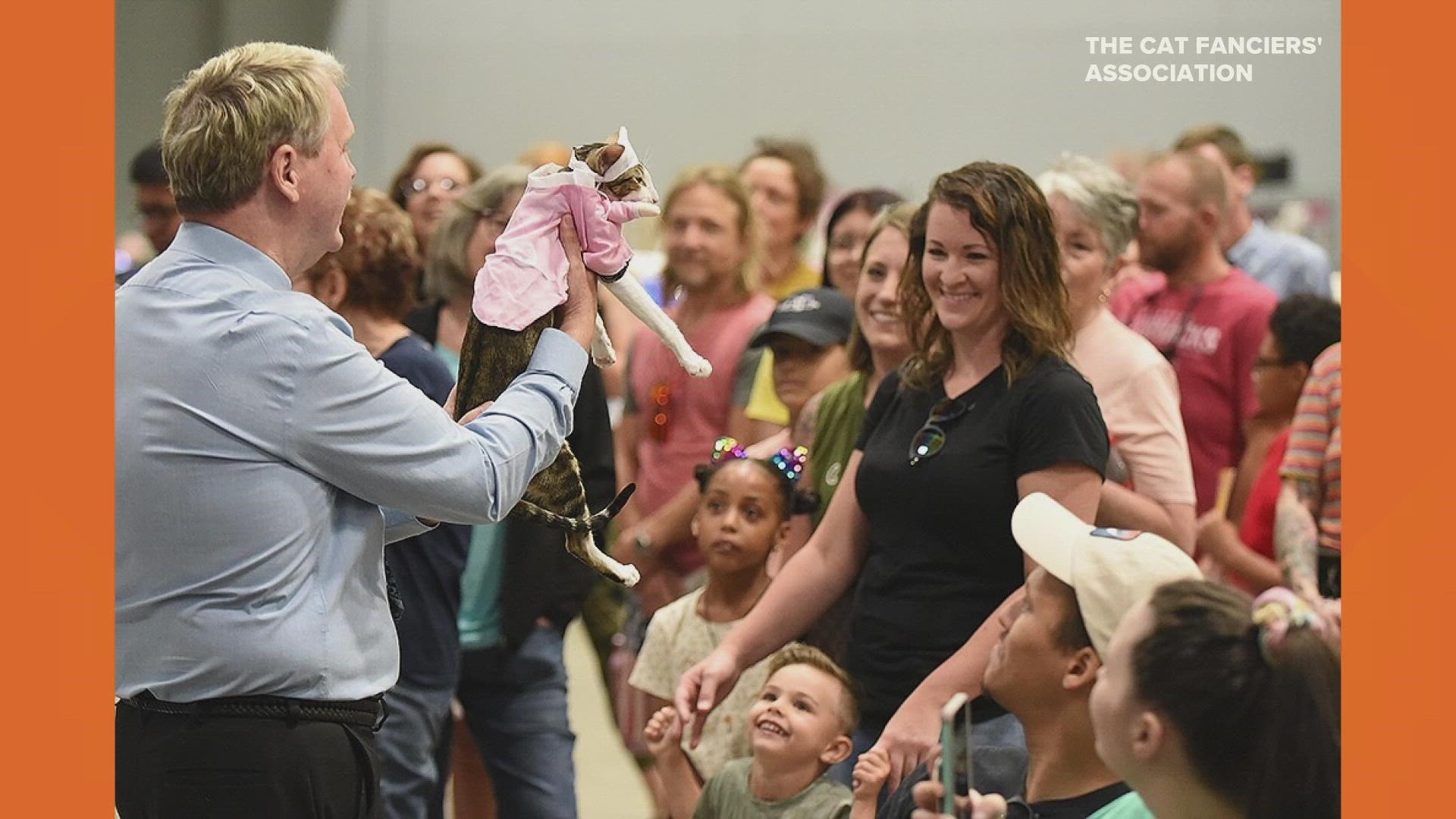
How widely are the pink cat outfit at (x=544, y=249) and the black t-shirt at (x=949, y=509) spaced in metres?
0.68

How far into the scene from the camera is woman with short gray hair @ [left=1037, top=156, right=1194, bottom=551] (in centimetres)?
312

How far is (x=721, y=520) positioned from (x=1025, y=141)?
85cm

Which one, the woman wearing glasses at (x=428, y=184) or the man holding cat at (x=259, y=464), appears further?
the woman wearing glasses at (x=428, y=184)

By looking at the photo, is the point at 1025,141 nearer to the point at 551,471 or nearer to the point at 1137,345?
the point at 1137,345

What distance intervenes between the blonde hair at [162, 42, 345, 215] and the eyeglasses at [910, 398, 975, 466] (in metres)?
1.01

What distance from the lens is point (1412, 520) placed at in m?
2.19

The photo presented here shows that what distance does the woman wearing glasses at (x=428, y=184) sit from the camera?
4320 millimetres

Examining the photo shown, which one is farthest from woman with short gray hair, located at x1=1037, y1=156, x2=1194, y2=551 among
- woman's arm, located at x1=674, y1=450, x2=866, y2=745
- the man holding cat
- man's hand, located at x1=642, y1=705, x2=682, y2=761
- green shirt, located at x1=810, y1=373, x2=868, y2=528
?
the man holding cat

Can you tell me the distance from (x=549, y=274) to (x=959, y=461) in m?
0.75

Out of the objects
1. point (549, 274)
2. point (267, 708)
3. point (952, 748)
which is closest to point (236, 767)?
point (267, 708)

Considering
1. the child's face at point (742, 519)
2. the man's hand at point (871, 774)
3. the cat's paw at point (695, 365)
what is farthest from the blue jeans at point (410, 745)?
the cat's paw at point (695, 365)

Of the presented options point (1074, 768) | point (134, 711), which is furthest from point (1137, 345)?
point (134, 711)

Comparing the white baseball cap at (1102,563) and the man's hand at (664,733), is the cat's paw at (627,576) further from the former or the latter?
the man's hand at (664,733)

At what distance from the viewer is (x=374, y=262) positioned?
3.34m
